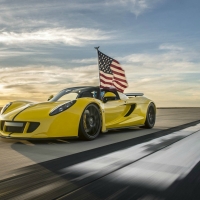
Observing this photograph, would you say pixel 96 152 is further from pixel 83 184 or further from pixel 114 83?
pixel 114 83

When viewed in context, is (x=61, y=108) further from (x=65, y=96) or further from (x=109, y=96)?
(x=65, y=96)

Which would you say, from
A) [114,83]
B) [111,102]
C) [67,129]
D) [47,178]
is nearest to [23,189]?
[47,178]

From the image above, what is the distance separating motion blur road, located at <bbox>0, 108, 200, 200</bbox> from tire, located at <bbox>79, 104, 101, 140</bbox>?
64 cm

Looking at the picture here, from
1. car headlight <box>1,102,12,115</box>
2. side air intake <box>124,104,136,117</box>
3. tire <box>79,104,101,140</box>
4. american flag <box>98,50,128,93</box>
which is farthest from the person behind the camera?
american flag <box>98,50,128,93</box>

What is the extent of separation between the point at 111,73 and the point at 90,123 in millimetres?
5716

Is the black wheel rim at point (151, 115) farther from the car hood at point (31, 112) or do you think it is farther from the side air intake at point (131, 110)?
the car hood at point (31, 112)

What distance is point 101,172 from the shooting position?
328cm

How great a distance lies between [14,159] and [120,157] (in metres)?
1.41

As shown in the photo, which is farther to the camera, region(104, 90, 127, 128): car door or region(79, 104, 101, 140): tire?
region(104, 90, 127, 128): car door

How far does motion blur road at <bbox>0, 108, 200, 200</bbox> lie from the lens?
2580 millimetres

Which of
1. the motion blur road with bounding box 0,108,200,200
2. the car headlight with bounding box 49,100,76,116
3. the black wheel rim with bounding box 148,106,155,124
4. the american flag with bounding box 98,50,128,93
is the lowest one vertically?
the motion blur road with bounding box 0,108,200,200

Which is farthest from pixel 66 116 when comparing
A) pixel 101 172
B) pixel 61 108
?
pixel 101 172

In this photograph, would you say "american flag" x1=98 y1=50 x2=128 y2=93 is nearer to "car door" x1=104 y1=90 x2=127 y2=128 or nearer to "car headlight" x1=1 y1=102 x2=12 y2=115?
"car door" x1=104 y1=90 x2=127 y2=128

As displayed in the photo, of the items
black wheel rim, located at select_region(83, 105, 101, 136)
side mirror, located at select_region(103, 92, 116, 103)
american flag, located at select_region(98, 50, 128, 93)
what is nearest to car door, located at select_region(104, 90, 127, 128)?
side mirror, located at select_region(103, 92, 116, 103)
